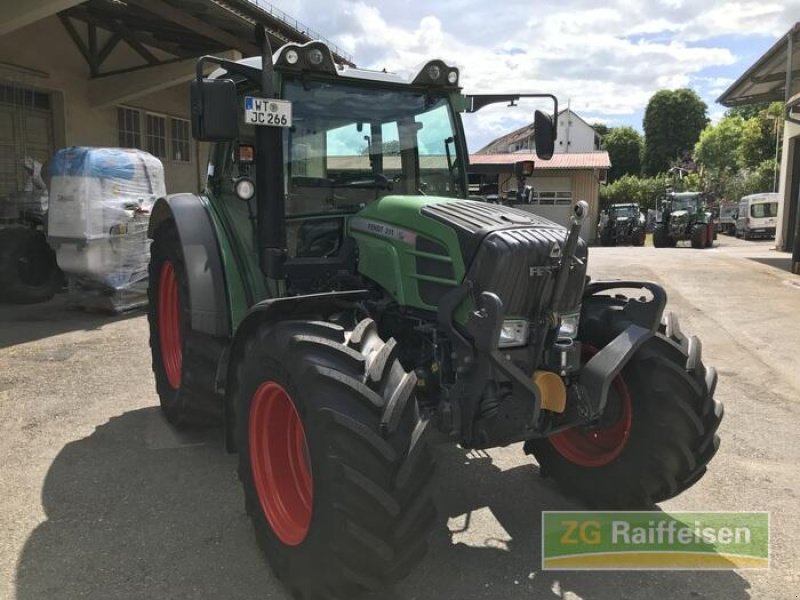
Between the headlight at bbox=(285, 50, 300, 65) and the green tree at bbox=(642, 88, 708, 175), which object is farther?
the green tree at bbox=(642, 88, 708, 175)

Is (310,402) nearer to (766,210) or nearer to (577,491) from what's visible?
(577,491)

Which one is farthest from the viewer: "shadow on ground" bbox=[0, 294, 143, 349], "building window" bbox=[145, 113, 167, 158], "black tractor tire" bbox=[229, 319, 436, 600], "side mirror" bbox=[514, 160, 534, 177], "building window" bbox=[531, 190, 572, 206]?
"building window" bbox=[531, 190, 572, 206]

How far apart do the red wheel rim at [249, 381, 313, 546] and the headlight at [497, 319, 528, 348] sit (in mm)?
947

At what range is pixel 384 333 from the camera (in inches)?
129

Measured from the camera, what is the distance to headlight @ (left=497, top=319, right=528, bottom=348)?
2818 mm

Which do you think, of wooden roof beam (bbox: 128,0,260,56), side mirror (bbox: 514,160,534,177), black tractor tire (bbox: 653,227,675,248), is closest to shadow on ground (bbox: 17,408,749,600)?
side mirror (bbox: 514,160,534,177)

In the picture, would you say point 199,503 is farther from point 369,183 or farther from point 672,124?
point 672,124

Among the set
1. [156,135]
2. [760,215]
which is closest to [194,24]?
[156,135]

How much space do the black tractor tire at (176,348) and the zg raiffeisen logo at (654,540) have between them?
7.00 ft

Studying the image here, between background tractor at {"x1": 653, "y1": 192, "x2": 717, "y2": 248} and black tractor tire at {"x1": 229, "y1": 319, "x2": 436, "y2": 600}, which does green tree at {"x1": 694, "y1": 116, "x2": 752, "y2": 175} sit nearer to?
background tractor at {"x1": 653, "y1": 192, "x2": 717, "y2": 248}

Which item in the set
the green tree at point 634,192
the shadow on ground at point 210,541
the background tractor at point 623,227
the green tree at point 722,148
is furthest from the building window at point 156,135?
the green tree at point 722,148

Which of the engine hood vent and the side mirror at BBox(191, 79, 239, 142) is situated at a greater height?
the side mirror at BBox(191, 79, 239, 142)

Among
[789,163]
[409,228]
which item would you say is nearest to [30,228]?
[409,228]

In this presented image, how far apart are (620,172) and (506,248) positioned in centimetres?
7310
